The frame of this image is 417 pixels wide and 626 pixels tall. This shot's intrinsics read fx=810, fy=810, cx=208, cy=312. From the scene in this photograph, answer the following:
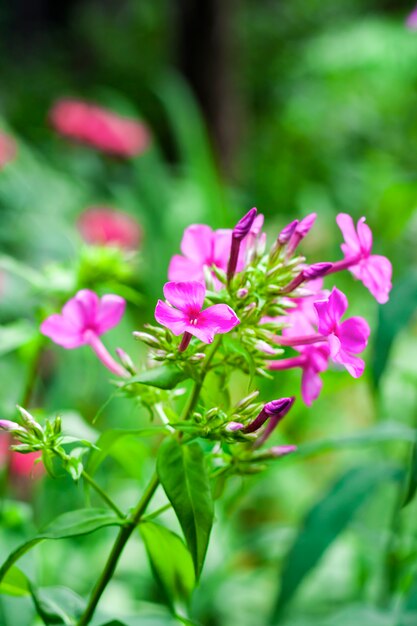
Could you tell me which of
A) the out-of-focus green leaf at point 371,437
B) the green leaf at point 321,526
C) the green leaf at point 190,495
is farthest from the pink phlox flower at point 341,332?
the green leaf at point 321,526

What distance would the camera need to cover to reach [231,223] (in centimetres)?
224

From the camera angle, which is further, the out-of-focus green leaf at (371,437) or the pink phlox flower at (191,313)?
the out-of-focus green leaf at (371,437)

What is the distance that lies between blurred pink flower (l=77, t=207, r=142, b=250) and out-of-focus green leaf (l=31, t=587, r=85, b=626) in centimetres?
155

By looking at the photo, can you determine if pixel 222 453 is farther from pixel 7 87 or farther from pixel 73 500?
pixel 7 87

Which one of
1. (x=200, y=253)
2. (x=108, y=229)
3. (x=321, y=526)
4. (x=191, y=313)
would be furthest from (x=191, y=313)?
(x=108, y=229)

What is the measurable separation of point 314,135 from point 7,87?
2.59m

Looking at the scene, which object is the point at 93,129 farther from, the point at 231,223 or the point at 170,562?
the point at 170,562

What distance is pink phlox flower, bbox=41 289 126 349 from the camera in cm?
53

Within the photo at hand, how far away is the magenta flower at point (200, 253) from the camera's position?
0.52 meters

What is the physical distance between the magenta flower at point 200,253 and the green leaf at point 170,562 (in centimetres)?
16

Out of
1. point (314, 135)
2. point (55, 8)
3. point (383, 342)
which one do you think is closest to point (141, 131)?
point (314, 135)

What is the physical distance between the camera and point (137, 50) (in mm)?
6484

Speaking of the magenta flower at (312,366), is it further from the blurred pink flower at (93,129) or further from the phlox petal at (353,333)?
the blurred pink flower at (93,129)

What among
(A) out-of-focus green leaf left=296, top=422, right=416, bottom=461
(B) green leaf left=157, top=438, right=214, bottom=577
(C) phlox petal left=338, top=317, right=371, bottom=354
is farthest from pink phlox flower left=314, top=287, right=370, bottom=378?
(A) out-of-focus green leaf left=296, top=422, right=416, bottom=461
